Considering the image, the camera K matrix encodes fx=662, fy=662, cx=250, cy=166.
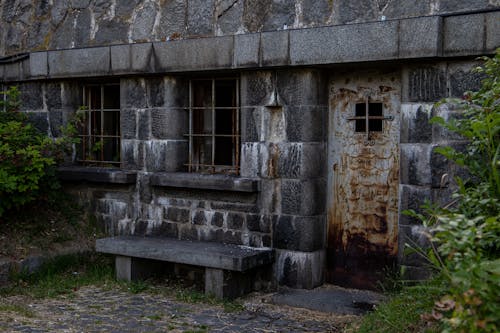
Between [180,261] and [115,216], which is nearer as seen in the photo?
[180,261]

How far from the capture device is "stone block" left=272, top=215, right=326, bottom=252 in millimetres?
6281

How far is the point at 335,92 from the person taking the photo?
643cm

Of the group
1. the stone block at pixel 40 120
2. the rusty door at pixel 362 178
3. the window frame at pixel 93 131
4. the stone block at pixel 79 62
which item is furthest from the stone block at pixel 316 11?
the stone block at pixel 40 120

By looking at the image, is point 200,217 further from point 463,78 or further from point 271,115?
point 463,78

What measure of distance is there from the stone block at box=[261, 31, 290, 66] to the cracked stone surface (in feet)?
7.31

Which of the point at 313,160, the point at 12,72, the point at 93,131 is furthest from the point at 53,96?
the point at 313,160

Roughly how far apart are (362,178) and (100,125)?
137 inches

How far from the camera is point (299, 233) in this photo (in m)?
6.30

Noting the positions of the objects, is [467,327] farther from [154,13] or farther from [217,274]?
[154,13]

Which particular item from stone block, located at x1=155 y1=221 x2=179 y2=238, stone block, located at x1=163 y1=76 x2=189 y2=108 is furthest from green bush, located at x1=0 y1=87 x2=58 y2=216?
stone block, located at x1=163 y1=76 x2=189 y2=108

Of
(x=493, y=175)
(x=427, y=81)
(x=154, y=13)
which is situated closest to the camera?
(x=493, y=175)

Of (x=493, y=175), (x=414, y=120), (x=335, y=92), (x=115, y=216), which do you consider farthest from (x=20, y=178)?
(x=493, y=175)

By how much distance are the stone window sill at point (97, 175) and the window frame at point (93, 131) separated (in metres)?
0.19

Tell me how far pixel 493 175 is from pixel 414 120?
1926 millimetres
